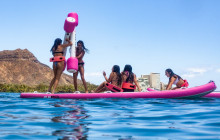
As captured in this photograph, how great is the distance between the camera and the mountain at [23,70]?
56344mm

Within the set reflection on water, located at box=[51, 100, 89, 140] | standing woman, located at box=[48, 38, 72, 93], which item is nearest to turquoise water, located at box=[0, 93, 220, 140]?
reflection on water, located at box=[51, 100, 89, 140]

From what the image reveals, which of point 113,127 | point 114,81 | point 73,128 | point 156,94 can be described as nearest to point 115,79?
point 114,81

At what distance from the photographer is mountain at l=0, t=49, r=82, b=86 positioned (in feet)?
185

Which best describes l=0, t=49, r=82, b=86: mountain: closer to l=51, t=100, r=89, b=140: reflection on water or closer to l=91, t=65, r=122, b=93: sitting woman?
l=91, t=65, r=122, b=93: sitting woman

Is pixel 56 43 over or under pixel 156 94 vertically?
over

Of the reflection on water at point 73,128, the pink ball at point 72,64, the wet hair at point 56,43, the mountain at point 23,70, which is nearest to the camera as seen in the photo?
the reflection on water at point 73,128

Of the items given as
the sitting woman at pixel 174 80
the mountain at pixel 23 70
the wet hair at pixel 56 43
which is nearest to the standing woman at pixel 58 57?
the wet hair at pixel 56 43

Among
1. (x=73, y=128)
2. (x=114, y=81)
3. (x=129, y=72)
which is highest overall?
(x=129, y=72)

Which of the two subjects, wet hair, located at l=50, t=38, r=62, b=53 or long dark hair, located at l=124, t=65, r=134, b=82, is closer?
wet hair, located at l=50, t=38, r=62, b=53

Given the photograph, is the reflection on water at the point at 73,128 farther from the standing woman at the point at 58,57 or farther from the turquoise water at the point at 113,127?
the standing woman at the point at 58,57

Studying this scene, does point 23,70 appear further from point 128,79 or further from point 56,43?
point 128,79

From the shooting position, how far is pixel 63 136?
10.8 feet

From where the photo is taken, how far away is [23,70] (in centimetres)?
5934

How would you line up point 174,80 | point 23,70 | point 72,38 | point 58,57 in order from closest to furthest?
point 58,57, point 72,38, point 174,80, point 23,70
